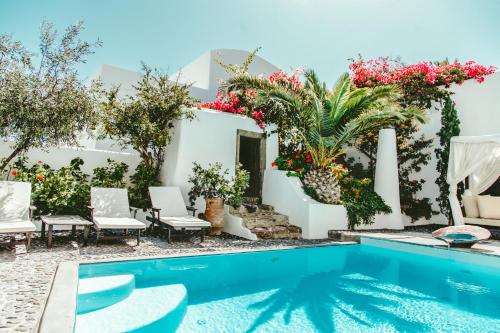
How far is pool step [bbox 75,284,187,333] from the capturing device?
3363mm

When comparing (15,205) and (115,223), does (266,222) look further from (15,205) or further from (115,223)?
(15,205)

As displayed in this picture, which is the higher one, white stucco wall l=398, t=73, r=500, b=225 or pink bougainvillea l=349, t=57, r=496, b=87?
pink bougainvillea l=349, t=57, r=496, b=87

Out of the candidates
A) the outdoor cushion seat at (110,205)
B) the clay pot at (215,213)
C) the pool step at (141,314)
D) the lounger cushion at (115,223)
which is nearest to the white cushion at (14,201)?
the outdoor cushion seat at (110,205)

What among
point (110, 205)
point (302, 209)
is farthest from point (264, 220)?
point (110, 205)

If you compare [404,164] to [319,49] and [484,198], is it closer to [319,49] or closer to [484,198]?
[484,198]

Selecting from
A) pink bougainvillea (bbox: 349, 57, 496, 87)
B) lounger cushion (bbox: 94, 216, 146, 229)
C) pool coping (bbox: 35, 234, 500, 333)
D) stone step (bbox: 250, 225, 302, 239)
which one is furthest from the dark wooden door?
lounger cushion (bbox: 94, 216, 146, 229)

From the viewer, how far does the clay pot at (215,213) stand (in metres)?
8.84

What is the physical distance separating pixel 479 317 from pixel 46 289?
5416mm

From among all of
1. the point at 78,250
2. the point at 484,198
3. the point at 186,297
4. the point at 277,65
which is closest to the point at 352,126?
the point at 484,198

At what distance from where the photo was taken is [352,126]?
370 inches

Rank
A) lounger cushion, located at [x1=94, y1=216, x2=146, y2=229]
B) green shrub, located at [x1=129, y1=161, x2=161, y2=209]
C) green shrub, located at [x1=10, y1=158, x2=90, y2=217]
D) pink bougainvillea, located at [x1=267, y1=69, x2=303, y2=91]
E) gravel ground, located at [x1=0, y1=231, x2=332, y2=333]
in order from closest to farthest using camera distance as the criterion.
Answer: gravel ground, located at [x1=0, y1=231, x2=332, y2=333] → lounger cushion, located at [x1=94, y1=216, x2=146, y2=229] → green shrub, located at [x1=10, y1=158, x2=90, y2=217] → green shrub, located at [x1=129, y1=161, x2=161, y2=209] → pink bougainvillea, located at [x1=267, y1=69, x2=303, y2=91]

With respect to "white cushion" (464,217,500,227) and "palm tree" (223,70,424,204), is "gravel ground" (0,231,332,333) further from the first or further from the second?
"white cushion" (464,217,500,227)

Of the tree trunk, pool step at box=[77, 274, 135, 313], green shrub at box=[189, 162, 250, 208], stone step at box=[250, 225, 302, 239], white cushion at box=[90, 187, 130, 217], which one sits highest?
the tree trunk

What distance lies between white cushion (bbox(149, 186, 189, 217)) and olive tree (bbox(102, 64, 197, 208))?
831 mm
